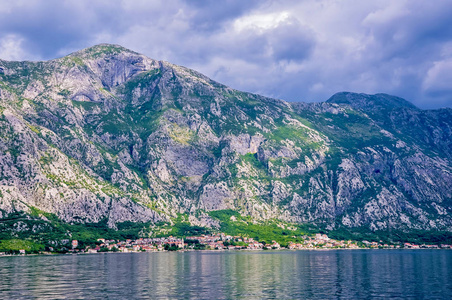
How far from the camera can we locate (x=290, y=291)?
238ft

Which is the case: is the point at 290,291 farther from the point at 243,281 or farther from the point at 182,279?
the point at 182,279

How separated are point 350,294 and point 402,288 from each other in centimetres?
1446

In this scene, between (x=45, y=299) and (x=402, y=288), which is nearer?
(x=45, y=299)

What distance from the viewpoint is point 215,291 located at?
7350 centimetres

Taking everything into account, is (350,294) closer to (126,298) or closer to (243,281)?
(243,281)

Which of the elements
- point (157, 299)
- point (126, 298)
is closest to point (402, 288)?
point (157, 299)

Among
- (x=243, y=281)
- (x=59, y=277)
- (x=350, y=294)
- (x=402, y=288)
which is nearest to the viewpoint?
(x=350, y=294)

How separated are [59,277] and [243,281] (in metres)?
46.1

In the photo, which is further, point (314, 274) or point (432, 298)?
point (314, 274)

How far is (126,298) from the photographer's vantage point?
65.7m

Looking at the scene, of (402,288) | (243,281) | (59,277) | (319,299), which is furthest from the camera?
(59,277)

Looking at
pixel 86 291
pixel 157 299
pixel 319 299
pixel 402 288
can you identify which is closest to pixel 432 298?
pixel 402 288

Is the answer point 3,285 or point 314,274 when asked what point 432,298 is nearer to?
point 314,274

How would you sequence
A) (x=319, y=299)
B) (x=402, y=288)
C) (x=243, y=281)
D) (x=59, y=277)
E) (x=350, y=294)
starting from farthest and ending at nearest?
(x=59, y=277) < (x=243, y=281) < (x=402, y=288) < (x=350, y=294) < (x=319, y=299)
